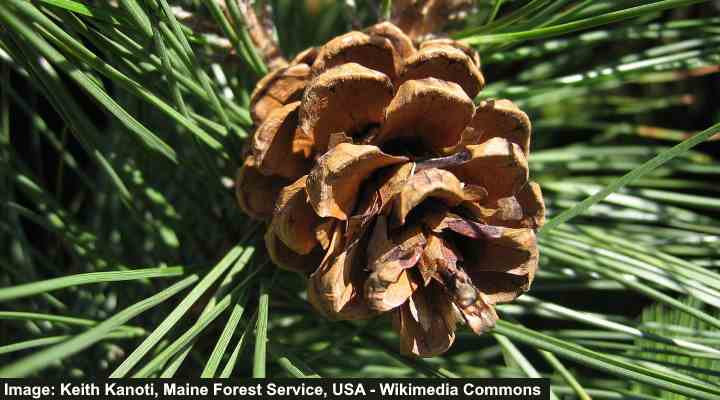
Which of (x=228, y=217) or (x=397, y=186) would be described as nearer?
(x=397, y=186)

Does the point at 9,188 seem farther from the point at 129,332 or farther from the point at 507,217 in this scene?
the point at 507,217
